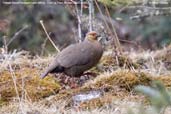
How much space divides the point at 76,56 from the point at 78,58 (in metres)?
0.02

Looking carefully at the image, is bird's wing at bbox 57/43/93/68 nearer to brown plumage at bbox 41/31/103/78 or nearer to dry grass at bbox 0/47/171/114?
brown plumage at bbox 41/31/103/78

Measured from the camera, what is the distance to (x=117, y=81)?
528cm

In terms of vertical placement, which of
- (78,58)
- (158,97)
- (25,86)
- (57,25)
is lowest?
(57,25)

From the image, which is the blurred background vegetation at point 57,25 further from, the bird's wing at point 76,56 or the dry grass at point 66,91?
the bird's wing at point 76,56

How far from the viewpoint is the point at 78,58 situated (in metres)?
5.11

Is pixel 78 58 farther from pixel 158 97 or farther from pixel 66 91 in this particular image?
pixel 158 97

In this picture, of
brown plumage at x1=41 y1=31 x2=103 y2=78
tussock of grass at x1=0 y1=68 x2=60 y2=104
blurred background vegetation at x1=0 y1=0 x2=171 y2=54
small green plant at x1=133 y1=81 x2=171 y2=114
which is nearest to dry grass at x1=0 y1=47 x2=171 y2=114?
tussock of grass at x1=0 y1=68 x2=60 y2=104

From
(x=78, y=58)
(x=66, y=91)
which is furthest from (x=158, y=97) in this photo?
(x=66, y=91)

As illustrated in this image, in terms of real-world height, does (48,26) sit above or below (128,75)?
below

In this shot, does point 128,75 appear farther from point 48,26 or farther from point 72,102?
point 48,26

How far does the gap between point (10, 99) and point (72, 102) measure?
1.90ft

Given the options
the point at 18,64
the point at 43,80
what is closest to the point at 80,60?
the point at 43,80

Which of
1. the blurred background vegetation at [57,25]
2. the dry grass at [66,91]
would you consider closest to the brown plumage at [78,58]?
the dry grass at [66,91]

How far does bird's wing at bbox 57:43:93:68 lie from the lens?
5.09m
